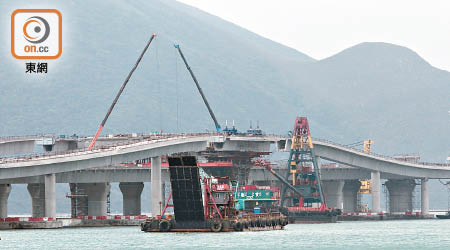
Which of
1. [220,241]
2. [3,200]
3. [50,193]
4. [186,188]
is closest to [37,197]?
[3,200]

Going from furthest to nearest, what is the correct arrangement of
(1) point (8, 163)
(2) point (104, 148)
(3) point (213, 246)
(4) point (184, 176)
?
(2) point (104, 148)
(1) point (8, 163)
(4) point (184, 176)
(3) point (213, 246)

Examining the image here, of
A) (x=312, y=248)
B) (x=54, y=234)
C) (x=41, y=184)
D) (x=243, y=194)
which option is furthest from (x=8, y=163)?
(x=312, y=248)

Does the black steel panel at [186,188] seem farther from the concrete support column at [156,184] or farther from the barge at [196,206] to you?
the concrete support column at [156,184]

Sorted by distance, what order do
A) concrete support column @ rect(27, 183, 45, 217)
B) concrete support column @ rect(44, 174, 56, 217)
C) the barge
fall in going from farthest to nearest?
1. concrete support column @ rect(27, 183, 45, 217)
2. concrete support column @ rect(44, 174, 56, 217)
3. the barge

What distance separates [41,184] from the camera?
19075 cm

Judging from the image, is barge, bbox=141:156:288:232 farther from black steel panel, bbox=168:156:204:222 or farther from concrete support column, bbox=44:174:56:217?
concrete support column, bbox=44:174:56:217

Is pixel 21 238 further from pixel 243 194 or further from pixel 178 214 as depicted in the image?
pixel 243 194

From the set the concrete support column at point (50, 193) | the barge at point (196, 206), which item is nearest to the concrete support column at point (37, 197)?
the concrete support column at point (50, 193)

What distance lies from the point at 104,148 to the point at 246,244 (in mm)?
65089

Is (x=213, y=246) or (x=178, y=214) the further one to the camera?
(x=178, y=214)

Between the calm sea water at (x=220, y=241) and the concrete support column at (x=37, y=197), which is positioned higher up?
the concrete support column at (x=37, y=197)

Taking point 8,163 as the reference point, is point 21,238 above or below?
below

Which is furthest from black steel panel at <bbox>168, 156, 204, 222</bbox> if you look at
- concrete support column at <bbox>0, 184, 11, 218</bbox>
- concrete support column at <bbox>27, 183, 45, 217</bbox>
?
→ concrete support column at <bbox>27, 183, 45, 217</bbox>

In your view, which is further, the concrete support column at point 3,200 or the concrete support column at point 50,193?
the concrete support column at point 3,200
